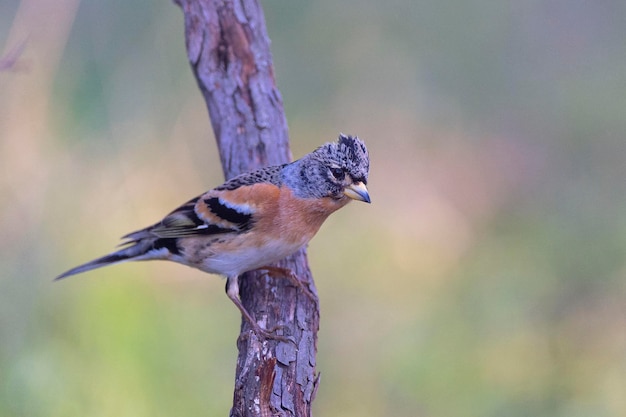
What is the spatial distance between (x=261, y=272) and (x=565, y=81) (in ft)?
14.1

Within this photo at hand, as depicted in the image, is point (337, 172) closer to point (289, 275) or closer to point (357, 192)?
point (357, 192)

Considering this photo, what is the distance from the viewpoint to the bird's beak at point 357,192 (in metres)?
3.10

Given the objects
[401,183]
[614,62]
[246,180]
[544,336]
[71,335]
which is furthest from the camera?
[614,62]

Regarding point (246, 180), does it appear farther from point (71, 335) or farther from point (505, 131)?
point (505, 131)

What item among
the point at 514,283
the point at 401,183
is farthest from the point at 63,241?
the point at 514,283

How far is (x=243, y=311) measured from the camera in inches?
122

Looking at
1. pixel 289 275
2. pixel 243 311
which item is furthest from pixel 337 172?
pixel 243 311

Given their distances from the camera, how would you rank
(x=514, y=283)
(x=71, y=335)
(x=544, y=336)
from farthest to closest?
(x=514, y=283)
(x=544, y=336)
(x=71, y=335)

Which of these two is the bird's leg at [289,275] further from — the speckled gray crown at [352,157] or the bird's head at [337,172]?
the speckled gray crown at [352,157]

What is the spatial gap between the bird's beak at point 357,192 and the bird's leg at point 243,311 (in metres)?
0.64

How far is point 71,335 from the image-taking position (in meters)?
3.98

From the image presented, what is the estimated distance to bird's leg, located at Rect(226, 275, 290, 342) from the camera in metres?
2.81

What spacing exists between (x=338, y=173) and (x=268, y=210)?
360mm

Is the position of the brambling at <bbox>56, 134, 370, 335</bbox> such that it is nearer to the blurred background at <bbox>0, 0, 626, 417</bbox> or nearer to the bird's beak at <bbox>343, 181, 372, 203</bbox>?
the bird's beak at <bbox>343, 181, 372, 203</bbox>
